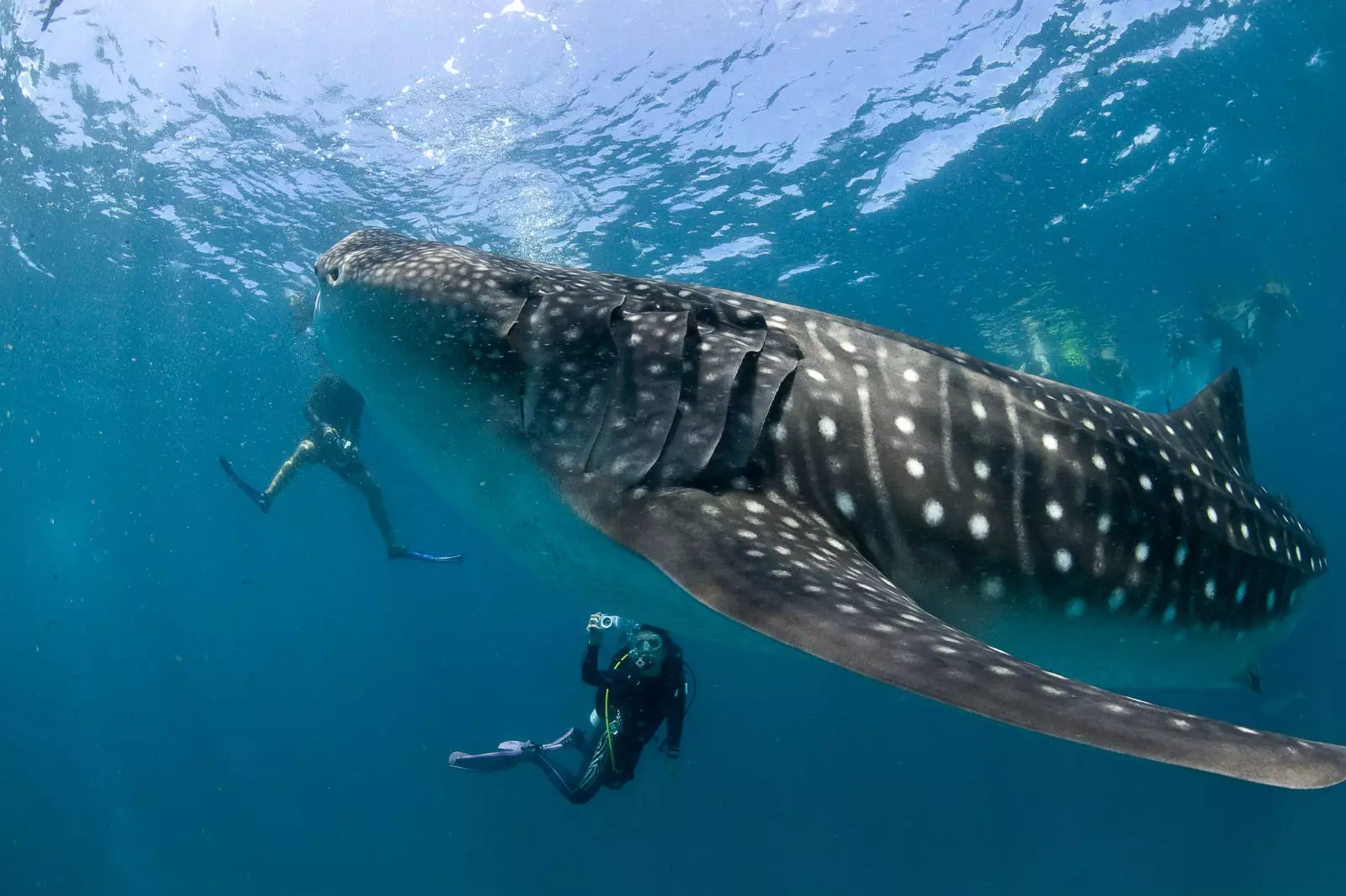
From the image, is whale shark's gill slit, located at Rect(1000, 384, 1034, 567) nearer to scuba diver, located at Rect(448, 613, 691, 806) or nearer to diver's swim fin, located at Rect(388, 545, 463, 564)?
scuba diver, located at Rect(448, 613, 691, 806)

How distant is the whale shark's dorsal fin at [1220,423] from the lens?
17.1ft

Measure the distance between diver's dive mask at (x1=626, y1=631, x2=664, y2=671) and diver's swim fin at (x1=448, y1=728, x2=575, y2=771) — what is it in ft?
13.5

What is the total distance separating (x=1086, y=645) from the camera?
3941 millimetres

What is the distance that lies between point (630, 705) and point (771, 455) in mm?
8570

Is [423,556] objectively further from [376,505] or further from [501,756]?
[376,505]

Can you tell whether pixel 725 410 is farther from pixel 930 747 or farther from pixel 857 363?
pixel 930 747

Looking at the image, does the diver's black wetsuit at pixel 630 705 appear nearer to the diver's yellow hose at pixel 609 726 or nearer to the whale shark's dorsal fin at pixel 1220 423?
the diver's yellow hose at pixel 609 726

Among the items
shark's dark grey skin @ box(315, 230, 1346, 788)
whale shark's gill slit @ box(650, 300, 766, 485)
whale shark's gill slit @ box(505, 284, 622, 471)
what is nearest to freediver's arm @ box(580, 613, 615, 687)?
shark's dark grey skin @ box(315, 230, 1346, 788)

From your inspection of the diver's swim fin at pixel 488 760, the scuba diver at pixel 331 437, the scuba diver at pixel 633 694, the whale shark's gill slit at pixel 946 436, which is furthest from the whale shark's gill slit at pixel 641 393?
the scuba diver at pixel 331 437

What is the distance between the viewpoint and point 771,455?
3156 millimetres

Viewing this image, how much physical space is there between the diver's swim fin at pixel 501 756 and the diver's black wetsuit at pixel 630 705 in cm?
255

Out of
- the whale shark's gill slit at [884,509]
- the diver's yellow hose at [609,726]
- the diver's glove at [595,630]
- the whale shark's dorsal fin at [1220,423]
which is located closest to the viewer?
the whale shark's gill slit at [884,509]

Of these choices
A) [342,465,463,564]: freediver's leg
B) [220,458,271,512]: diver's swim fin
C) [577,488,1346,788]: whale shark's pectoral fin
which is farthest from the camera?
[342,465,463,564]: freediver's leg

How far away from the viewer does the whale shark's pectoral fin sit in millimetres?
1595
